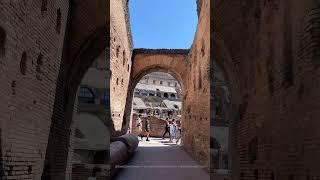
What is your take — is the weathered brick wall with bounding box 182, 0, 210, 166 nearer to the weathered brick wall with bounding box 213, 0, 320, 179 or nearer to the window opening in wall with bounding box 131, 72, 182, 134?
A: the weathered brick wall with bounding box 213, 0, 320, 179

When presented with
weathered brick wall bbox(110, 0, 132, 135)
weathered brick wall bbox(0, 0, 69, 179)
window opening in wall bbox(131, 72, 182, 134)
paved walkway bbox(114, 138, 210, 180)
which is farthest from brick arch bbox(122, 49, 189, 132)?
window opening in wall bbox(131, 72, 182, 134)

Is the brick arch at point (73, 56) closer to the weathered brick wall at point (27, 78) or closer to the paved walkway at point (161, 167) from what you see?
the weathered brick wall at point (27, 78)

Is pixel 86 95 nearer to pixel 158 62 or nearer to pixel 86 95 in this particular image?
pixel 86 95

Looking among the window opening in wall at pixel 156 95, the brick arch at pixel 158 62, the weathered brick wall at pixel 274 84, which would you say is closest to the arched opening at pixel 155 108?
the window opening in wall at pixel 156 95

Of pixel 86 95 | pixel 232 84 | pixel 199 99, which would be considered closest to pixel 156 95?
pixel 199 99

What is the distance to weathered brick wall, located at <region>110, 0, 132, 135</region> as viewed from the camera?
42.3 ft

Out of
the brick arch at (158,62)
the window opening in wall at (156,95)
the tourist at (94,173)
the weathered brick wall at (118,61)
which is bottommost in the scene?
the tourist at (94,173)

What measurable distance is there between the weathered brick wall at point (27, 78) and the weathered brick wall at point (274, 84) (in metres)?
3.65

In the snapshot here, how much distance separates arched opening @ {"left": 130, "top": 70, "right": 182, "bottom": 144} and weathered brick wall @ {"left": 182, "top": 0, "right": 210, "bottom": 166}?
15.3 ft

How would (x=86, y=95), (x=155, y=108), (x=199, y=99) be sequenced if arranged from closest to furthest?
(x=86, y=95), (x=199, y=99), (x=155, y=108)

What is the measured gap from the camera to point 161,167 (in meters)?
13.5

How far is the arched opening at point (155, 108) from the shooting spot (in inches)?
1082

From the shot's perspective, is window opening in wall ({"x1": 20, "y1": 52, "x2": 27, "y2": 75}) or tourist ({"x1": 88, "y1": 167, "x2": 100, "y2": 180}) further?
tourist ({"x1": 88, "y1": 167, "x2": 100, "y2": 180})

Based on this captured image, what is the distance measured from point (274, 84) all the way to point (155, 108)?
33.4m
